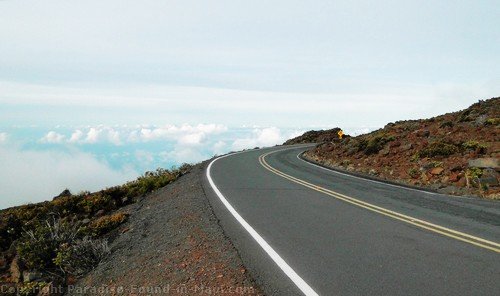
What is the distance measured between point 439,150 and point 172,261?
15.1 metres

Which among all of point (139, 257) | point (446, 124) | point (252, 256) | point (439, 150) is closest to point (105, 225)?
point (139, 257)

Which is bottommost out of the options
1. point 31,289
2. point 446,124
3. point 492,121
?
point 31,289

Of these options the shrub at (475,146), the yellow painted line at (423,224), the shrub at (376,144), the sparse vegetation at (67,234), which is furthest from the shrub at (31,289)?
the shrub at (376,144)

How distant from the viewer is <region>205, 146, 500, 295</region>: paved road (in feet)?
15.6

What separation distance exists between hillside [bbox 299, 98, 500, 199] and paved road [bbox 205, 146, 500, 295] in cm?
301

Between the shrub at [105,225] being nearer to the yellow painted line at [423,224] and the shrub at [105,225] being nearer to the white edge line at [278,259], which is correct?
the white edge line at [278,259]

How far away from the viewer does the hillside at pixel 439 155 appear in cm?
1389

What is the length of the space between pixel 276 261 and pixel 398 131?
889 inches

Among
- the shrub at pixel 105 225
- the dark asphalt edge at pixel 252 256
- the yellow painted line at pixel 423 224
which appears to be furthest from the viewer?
the shrub at pixel 105 225

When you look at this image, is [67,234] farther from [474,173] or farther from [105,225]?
[474,173]

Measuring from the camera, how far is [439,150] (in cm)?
1752

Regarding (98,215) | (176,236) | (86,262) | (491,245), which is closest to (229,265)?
(176,236)

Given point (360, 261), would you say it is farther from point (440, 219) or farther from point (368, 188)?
point (368, 188)

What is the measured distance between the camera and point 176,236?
25.8 ft
